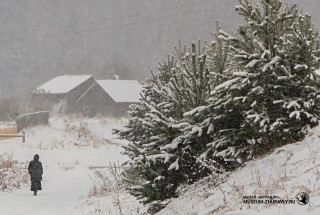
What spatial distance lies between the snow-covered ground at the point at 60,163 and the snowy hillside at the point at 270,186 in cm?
431

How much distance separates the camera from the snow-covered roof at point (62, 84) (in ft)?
187

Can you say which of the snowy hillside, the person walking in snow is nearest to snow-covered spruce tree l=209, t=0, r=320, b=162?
the snowy hillside

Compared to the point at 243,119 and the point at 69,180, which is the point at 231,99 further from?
the point at 69,180

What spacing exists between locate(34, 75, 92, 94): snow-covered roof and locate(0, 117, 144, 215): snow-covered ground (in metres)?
17.1

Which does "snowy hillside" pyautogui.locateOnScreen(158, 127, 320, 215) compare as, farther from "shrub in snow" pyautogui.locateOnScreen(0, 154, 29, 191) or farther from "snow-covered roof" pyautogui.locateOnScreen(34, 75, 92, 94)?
"snow-covered roof" pyautogui.locateOnScreen(34, 75, 92, 94)

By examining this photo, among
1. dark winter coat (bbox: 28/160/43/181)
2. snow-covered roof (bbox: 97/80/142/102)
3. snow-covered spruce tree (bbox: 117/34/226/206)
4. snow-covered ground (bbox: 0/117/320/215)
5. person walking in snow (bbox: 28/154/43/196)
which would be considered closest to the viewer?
snow-covered ground (bbox: 0/117/320/215)

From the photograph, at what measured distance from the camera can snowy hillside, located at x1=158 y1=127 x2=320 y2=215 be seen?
3.95 meters

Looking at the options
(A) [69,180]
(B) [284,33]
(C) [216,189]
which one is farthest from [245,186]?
(A) [69,180]

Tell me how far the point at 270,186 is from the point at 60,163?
67.9 ft

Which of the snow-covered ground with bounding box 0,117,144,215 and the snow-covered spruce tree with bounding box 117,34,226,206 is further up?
the snow-covered spruce tree with bounding box 117,34,226,206

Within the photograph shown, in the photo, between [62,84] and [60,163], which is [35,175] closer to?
[60,163]

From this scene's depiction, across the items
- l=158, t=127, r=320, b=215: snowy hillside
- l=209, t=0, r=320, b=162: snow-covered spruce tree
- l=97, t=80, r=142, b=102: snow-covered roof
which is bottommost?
l=158, t=127, r=320, b=215: snowy hillside

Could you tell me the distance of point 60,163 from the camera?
2392cm

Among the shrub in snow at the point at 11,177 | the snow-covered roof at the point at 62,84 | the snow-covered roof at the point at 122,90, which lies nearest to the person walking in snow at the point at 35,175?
the shrub in snow at the point at 11,177
